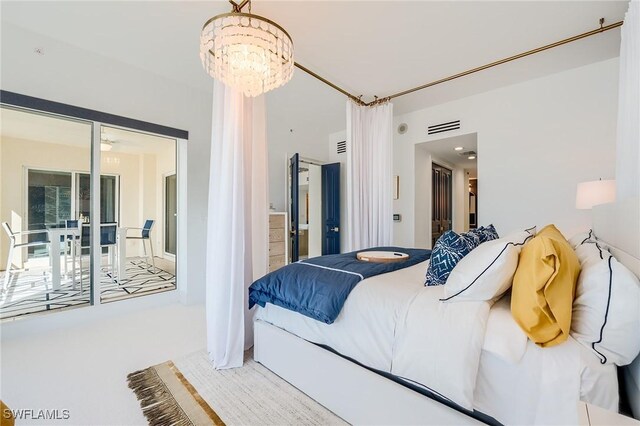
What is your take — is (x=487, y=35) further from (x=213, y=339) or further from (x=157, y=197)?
(x=157, y=197)

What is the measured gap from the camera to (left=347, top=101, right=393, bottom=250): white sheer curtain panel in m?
3.23

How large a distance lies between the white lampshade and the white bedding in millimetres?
1959

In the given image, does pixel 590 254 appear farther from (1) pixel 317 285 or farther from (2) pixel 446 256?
(1) pixel 317 285

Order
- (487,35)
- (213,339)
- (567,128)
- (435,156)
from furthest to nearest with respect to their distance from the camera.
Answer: (435,156)
(567,128)
(487,35)
(213,339)

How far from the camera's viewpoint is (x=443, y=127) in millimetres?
3926

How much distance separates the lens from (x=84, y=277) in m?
3.70

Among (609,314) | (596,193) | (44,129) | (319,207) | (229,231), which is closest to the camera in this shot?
(609,314)

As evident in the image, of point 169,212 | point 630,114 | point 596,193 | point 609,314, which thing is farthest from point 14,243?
point 596,193

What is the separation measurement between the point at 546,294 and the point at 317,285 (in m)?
1.07

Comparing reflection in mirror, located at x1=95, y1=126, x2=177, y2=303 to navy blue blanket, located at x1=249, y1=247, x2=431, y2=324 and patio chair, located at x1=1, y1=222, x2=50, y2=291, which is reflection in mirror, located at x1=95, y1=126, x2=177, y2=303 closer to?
patio chair, located at x1=1, y1=222, x2=50, y2=291

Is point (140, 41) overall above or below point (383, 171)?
above

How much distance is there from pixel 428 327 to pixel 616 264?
71 cm

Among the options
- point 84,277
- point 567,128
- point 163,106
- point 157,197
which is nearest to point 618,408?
point 567,128

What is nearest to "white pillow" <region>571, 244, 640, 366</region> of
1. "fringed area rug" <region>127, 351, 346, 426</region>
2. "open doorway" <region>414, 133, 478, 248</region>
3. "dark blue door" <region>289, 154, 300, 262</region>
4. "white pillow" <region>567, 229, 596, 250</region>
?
"white pillow" <region>567, 229, 596, 250</region>
